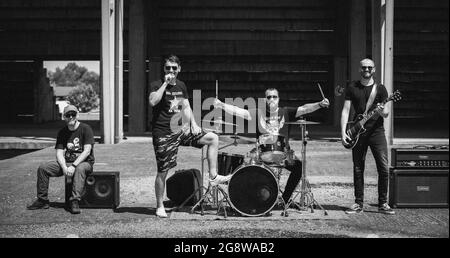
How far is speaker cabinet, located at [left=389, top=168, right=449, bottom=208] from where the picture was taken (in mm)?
8336

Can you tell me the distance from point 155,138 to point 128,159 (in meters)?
6.63

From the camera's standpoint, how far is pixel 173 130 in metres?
8.02

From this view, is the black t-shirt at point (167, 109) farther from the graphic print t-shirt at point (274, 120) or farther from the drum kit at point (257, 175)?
the graphic print t-shirt at point (274, 120)

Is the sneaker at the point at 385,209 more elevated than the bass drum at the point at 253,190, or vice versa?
the bass drum at the point at 253,190

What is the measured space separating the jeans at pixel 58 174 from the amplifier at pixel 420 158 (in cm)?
399

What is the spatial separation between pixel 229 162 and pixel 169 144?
0.79 meters

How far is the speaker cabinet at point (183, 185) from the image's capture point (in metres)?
8.73

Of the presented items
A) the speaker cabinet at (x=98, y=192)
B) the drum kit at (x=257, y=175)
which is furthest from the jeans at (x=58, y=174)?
the drum kit at (x=257, y=175)

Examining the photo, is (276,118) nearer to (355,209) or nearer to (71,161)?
(355,209)

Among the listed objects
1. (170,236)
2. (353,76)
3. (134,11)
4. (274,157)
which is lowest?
(170,236)

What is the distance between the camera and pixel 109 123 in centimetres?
1825

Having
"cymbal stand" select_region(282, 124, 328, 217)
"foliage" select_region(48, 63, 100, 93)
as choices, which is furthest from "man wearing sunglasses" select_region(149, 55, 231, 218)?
"foliage" select_region(48, 63, 100, 93)

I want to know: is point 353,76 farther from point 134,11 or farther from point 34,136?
point 34,136

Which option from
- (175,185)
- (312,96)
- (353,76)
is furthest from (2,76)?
(175,185)
